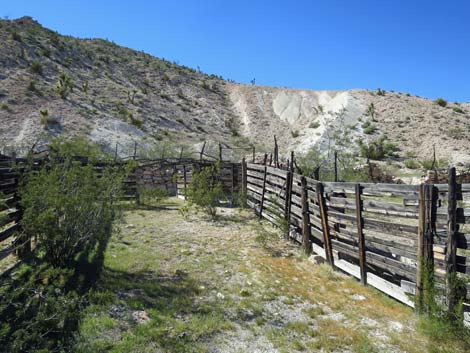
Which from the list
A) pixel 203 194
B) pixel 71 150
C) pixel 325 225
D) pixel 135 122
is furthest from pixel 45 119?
pixel 325 225

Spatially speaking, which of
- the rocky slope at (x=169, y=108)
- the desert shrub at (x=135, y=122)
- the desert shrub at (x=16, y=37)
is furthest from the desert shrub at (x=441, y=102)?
the desert shrub at (x=16, y=37)

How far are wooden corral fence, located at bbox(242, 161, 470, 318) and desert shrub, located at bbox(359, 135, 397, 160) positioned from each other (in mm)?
20586

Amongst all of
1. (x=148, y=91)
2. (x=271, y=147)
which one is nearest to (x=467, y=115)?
(x=271, y=147)

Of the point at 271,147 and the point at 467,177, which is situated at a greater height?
the point at 271,147

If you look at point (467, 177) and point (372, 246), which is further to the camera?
point (467, 177)

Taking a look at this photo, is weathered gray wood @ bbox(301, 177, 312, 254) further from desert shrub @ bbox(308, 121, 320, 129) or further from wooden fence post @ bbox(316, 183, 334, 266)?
desert shrub @ bbox(308, 121, 320, 129)

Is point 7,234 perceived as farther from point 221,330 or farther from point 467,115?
point 467,115

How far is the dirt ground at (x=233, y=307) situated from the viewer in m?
3.63

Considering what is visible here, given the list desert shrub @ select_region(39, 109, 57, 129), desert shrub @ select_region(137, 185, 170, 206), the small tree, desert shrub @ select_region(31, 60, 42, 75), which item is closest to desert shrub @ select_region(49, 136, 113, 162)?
the small tree

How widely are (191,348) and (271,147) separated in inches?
1220

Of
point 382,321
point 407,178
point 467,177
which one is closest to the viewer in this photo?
point 382,321

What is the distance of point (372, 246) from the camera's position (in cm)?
540

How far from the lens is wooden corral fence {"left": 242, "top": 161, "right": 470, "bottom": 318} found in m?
3.86

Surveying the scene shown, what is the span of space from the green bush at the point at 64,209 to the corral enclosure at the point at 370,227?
33 centimetres
